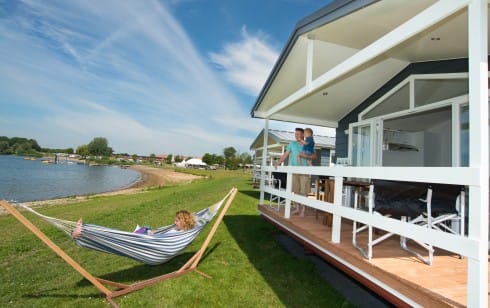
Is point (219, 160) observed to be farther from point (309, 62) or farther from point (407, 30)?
point (407, 30)

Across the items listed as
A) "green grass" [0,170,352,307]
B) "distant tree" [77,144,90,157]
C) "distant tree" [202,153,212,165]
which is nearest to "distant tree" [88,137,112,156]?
"distant tree" [77,144,90,157]

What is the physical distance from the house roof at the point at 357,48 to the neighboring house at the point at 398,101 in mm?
14

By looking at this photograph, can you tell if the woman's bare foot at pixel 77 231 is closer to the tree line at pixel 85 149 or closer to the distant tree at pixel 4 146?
the tree line at pixel 85 149

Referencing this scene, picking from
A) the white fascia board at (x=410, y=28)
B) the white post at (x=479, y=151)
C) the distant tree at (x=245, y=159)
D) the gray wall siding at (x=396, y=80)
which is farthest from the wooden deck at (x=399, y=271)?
the distant tree at (x=245, y=159)

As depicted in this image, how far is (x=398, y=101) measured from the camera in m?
5.73

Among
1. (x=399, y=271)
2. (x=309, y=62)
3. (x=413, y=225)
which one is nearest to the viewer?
(x=413, y=225)

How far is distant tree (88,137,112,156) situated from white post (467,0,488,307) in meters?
107

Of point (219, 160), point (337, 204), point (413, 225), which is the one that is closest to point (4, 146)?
point (219, 160)

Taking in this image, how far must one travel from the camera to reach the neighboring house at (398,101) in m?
1.74

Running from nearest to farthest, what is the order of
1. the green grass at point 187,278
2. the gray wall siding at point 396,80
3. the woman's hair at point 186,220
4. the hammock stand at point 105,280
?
1. the hammock stand at point 105,280
2. the green grass at point 187,278
3. the woman's hair at point 186,220
4. the gray wall siding at point 396,80

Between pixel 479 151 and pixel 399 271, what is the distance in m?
1.22

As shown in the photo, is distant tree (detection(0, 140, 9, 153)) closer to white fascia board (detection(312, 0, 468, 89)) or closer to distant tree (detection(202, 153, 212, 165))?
distant tree (detection(202, 153, 212, 165))

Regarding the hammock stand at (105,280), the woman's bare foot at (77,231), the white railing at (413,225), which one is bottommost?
the hammock stand at (105,280)

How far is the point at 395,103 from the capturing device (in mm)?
5820
